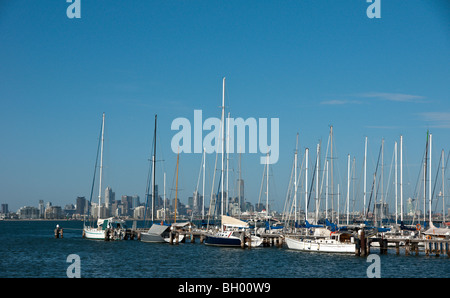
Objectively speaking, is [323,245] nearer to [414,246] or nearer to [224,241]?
[414,246]

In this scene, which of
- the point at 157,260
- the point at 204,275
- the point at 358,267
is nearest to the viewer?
the point at 204,275

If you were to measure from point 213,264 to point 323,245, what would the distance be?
15.9 m

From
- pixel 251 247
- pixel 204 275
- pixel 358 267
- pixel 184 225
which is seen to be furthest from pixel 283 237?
pixel 204 275

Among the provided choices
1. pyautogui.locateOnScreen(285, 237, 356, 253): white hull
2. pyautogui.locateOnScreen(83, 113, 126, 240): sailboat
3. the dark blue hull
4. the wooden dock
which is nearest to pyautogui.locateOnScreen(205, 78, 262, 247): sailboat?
the dark blue hull

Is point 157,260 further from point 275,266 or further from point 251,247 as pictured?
point 251,247

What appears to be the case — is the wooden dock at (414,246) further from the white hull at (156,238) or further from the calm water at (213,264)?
the white hull at (156,238)

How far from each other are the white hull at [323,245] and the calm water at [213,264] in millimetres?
795

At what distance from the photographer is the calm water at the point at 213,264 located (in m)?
42.1

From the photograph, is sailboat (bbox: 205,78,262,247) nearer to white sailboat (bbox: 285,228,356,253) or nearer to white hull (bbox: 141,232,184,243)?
white sailboat (bbox: 285,228,356,253)

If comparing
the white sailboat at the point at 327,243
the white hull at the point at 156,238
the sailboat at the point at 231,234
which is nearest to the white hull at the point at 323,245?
the white sailboat at the point at 327,243

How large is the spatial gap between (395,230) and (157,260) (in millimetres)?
36193

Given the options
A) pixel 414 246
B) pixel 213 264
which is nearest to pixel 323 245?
pixel 414 246

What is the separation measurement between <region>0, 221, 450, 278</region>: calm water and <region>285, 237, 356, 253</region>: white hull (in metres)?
0.79
